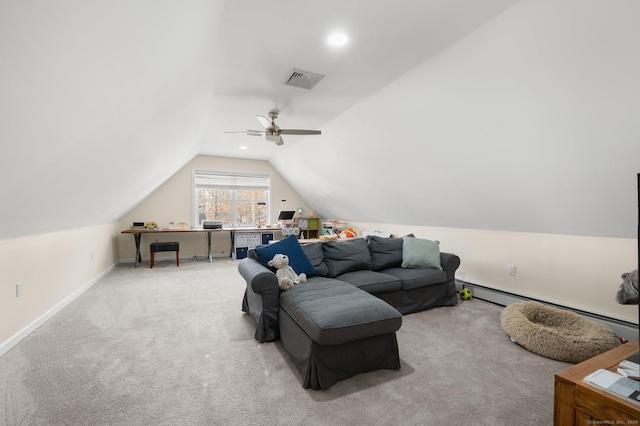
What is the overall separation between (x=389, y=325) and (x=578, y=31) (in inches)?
89.9

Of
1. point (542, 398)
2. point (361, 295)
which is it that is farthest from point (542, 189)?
point (361, 295)

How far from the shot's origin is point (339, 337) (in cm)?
204

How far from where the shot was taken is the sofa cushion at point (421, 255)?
3.72 meters

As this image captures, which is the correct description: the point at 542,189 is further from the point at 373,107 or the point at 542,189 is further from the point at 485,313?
the point at 373,107

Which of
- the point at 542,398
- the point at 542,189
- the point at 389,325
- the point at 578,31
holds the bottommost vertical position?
the point at 542,398

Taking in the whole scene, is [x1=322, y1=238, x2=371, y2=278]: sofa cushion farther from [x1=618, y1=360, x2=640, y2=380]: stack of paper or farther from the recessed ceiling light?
[x1=618, y1=360, x2=640, y2=380]: stack of paper

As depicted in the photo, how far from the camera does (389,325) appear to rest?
220 cm

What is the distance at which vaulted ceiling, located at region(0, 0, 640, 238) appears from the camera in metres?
1.39

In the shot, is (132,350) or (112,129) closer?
(112,129)

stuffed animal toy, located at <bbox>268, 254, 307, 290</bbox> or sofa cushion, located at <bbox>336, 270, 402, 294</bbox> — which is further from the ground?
stuffed animal toy, located at <bbox>268, 254, 307, 290</bbox>

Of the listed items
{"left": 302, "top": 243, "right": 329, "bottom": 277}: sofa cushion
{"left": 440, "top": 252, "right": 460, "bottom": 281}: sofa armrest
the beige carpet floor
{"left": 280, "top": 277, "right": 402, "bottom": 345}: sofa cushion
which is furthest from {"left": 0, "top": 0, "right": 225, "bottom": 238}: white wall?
{"left": 440, "top": 252, "right": 460, "bottom": 281}: sofa armrest

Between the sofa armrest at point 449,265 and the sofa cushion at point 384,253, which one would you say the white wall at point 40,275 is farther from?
the sofa armrest at point 449,265

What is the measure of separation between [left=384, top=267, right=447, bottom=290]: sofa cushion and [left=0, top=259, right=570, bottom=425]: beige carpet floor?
36cm

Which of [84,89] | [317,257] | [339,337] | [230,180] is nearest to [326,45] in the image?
[84,89]
